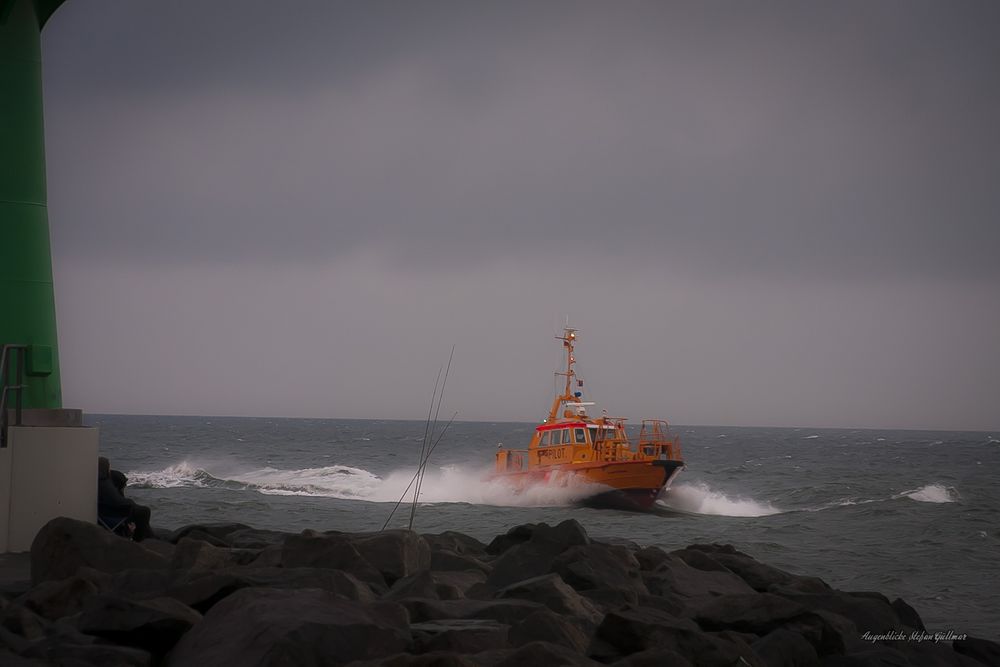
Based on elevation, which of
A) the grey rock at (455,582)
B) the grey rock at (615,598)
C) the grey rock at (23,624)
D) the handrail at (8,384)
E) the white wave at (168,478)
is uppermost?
the handrail at (8,384)

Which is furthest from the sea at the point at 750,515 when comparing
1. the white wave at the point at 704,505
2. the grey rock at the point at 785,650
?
the grey rock at the point at 785,650

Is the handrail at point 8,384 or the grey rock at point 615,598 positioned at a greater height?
the handrail at point 8,384

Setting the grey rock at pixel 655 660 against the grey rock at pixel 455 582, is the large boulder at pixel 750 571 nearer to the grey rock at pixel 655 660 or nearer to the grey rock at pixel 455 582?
the grey rock at pixel 455 582

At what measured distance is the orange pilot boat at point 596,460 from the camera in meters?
28.3

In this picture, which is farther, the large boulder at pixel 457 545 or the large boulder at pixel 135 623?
the large boulder at pixel 457 545

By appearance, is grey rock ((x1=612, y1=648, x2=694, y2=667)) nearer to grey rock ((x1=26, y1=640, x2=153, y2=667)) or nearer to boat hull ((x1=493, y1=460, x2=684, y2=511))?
grey rock ((x1=26, y1=640, x2=153, y2=667))

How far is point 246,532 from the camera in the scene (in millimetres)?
10102

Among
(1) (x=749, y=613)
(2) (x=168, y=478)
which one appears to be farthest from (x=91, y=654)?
(2) (x=168, y=478)

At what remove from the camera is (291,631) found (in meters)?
4.84

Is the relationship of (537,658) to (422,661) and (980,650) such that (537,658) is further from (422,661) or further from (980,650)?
(980,650)

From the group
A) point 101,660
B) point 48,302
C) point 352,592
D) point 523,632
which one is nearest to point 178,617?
point 101,660

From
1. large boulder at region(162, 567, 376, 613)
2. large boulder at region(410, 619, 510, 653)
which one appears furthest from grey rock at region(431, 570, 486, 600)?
large boulder at region(410, 619, 510, 653)

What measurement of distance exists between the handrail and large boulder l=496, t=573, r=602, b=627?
12.8ft

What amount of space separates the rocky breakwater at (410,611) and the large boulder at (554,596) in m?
0.01
